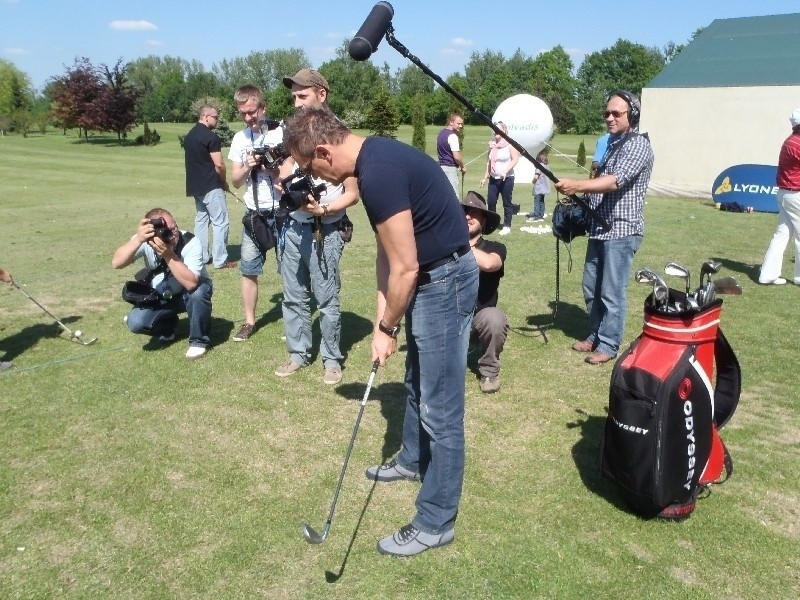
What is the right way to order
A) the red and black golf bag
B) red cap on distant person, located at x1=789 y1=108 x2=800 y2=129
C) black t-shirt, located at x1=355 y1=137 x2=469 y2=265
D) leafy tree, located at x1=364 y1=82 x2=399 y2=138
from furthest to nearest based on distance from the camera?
leafy tree, located at x1=364 y1=82 x2=399 y2=138, red cap on distant person, located at x1=789 y1=108 x2=800 y2=129, the red and black golf bag, black t-shirt, located at x1=355 y1=137 x2=469 y2=265

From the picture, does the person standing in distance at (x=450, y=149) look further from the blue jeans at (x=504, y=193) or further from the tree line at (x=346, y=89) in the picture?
the tree line at (x=346, y=89)

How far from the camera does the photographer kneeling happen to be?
5.29 m

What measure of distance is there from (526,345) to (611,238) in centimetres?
121

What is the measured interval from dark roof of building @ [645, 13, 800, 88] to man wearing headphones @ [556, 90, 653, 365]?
15.0 meters

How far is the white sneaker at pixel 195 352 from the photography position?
550cm

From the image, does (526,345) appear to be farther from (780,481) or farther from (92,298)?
(92,298)

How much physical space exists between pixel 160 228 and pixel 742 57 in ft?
62.8

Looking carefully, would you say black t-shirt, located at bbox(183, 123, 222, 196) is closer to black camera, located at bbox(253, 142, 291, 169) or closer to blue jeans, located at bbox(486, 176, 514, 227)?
black camera, located at bbox(253, 142, 291, 169)

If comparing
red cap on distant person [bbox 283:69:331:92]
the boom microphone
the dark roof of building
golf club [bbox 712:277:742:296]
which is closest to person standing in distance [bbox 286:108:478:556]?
the boom microphone

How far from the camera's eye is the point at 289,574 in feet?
9.74

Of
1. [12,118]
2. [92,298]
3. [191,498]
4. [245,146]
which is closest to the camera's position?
[191,498]

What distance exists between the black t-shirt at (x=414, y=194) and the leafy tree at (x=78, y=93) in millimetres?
41312

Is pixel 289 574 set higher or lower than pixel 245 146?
lower

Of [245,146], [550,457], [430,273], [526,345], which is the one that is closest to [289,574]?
[430,273]
